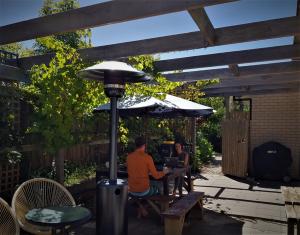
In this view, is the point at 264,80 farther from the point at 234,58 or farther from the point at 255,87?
the point at 234,58

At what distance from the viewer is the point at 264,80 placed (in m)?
9.70

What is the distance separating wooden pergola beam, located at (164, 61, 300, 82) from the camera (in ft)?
24.4

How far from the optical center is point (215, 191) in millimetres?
8695

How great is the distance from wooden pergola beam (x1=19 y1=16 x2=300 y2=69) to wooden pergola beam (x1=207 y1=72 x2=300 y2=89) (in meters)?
4.49

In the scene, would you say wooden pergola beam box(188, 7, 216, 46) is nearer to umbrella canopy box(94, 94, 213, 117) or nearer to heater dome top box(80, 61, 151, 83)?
heater dome top box(80, 61, 151, 83)

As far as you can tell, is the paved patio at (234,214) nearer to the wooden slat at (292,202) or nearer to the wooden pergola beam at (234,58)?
the wooden slat at (292,202)

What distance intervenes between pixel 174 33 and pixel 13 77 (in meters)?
2.80

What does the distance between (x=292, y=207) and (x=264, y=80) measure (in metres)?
5.83

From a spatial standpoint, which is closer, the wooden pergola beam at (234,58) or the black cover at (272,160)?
the wooden pergola beam at (234,58)

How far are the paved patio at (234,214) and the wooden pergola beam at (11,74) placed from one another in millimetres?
2733

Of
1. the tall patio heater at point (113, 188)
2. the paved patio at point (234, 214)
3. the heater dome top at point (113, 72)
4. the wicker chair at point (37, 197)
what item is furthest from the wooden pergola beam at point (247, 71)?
the wicker chair at point (37, 197)

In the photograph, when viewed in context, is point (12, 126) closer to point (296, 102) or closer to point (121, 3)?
point (121, 3)

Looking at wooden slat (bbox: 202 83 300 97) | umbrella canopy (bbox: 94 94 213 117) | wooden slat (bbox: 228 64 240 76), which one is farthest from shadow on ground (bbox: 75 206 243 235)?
wooden slat (bbox: 202 83 300 97)

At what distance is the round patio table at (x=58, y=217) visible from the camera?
3.41 m
